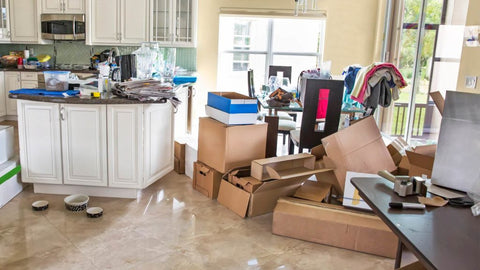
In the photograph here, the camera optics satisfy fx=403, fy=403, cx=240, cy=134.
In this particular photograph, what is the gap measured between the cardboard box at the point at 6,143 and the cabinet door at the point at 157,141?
1223 millimetres

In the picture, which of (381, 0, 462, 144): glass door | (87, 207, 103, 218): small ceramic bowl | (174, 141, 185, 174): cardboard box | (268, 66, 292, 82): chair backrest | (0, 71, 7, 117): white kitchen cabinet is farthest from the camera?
(0, 71, 7, 117): white kitchen cabinet

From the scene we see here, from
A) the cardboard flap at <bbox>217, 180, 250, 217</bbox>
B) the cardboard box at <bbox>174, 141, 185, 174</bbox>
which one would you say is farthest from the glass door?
the cardboard box at <bbox>174, 141, 185, 174</bbox>

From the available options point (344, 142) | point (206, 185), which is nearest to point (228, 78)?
point (206, 185)

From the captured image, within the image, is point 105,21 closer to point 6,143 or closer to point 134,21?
point 134,21

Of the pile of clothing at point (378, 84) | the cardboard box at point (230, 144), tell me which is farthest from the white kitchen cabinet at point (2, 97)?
the pile of clothing at point (378, 84)

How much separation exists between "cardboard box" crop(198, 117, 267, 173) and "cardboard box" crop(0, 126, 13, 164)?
1.71m

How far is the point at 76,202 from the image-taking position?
339cm

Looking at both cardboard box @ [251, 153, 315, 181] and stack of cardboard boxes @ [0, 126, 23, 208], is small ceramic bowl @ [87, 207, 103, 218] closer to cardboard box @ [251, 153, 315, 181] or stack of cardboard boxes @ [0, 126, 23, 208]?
stack of cardboard boxes @ [0, 126, 23, 208]

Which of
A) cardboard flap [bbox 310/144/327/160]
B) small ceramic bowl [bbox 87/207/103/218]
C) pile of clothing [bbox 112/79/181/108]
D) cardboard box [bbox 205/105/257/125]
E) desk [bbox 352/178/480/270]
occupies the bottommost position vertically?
small ceramic bowl [bbox 87/207/103/218]

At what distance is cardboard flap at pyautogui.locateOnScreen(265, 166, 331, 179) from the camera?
3.25 meters

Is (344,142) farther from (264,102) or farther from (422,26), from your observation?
(422,26)

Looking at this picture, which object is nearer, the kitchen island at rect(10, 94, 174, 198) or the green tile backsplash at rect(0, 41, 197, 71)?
the kitchen island at rect(10, 94, 174, 198)

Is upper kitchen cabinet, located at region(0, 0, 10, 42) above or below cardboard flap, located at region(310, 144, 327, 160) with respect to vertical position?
above

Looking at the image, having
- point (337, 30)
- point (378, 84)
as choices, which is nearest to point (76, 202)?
point (378, 84)
